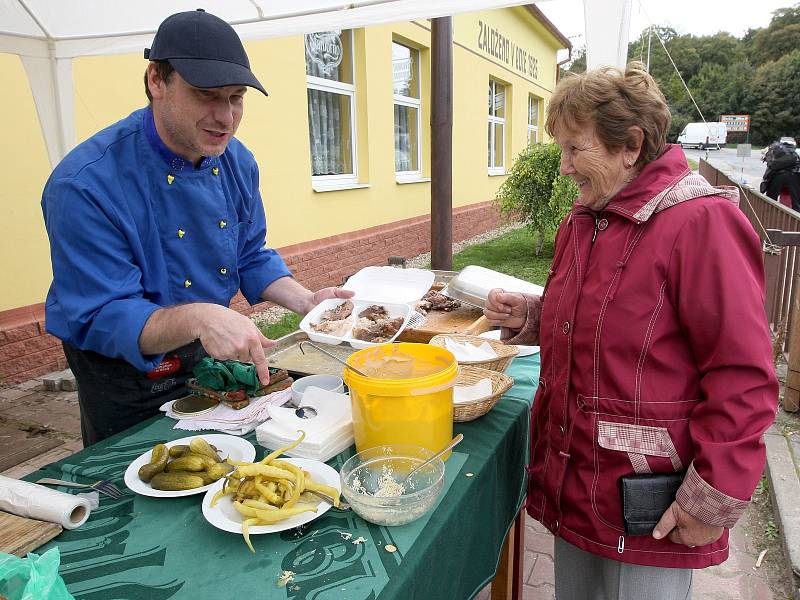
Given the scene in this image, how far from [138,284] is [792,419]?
4.41 m

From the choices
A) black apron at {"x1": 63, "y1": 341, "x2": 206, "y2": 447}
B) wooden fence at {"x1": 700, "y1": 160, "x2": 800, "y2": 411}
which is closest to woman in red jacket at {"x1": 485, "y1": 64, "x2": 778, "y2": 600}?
black apron at {"x1": 63, "y1": 341, "x2": 206, "y2": 447}

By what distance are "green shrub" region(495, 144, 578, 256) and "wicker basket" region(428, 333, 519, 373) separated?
7.45 metres

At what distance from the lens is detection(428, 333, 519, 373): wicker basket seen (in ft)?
6.64

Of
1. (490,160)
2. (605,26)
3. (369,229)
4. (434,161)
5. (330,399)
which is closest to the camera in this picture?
(330,399)

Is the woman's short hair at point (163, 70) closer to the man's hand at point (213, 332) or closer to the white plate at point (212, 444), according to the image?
the man's hand at point (213, 332)

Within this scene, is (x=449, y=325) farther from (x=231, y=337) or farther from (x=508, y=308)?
(x=231, y=337)

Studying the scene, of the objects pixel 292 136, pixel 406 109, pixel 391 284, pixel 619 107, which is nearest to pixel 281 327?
pixel 292 136

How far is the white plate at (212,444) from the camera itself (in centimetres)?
134

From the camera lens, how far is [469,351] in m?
Answer: 2.11

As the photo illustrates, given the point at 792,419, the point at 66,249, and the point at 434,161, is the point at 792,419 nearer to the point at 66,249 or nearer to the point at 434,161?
the point at 434,161

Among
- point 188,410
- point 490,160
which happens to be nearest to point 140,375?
point 188,410

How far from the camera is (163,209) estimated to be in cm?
195

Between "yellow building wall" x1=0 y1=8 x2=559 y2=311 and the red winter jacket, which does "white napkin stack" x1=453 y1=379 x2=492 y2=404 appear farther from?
"yellow building wall" x1=0 y1=8 x2=559 y2=311

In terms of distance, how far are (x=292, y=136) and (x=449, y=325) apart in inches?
179
